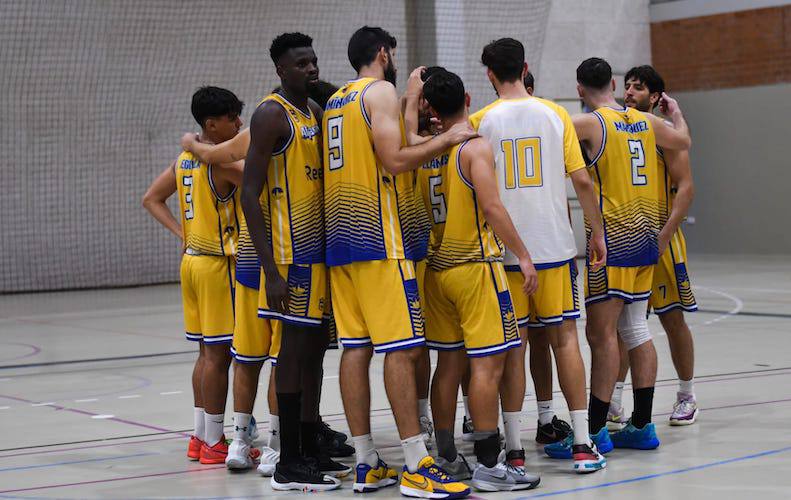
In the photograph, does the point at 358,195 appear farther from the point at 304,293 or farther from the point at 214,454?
the point at 214,454

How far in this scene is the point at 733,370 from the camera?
840 cm

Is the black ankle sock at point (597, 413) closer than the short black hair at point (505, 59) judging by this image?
No

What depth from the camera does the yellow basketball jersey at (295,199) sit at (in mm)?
5172

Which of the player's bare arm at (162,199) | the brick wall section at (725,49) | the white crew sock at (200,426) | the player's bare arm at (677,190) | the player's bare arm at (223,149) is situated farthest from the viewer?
the brick wall section at (725,49)

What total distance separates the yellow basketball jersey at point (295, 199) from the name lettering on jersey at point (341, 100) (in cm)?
16

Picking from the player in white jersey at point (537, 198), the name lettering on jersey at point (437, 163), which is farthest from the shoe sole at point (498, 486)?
the name lettering on jersey at point (437, 163)

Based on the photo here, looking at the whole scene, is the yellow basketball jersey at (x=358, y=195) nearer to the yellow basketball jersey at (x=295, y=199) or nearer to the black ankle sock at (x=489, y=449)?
the yellow basketball jersey at (x=295, y=199)

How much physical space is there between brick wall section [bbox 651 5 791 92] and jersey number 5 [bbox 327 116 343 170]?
16912 mm

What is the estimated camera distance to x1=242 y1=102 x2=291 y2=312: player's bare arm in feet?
16.5

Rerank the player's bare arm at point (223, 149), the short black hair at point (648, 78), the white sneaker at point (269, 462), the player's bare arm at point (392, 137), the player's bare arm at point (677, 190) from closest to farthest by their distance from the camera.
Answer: the player's bare arm at point (392, 137) < the white sneaker at point (269, 462) < the player's bare arm at point (223, 149) < the player's bare arm at point (677, 190) < the short black hair at point (648, 78)

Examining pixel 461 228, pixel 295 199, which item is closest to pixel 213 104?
pixel 295 199

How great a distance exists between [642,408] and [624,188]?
111 cm

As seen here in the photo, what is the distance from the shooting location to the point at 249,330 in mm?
5637

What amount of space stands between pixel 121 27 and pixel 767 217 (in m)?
11.4
